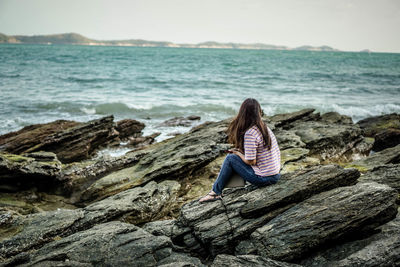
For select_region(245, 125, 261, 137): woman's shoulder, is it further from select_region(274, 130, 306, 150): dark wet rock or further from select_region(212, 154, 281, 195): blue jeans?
select_region(274, 130, 306, 150): dark wet rock

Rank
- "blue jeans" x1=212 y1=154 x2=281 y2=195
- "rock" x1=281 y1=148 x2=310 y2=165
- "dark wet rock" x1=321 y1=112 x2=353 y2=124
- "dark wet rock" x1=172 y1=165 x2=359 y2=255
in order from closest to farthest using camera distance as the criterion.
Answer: "dark wet rock" x1=172 y1=165 x2=359 y2=255 → "blue jeans" x1=212 y1=154 x2=281 y2=195 → "rock" x1=281 y1=148 x2=310 y2=165 → "dark wet rock" x1=321 y1=112 x2=353 y2=124

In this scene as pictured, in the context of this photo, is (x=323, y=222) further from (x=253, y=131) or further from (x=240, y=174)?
(x=253, y=131)

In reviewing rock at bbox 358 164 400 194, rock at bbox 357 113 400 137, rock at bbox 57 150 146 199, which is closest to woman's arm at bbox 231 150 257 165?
rock at bbox 358 164 400 194

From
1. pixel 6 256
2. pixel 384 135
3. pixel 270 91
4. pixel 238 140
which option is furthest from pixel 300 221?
pixel 270 91

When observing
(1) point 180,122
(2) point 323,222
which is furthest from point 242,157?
(1) point 180,122

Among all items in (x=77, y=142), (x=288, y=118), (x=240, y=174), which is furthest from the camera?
(x=288, y=118)

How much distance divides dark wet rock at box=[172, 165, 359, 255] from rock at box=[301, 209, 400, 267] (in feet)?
3.60

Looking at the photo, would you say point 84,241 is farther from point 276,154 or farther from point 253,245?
point 276,154

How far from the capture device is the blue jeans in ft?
19.7

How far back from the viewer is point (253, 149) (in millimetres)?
5801

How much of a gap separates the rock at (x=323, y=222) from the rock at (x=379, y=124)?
44.3 ft

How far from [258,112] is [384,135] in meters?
12.8

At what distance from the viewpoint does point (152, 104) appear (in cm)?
2795

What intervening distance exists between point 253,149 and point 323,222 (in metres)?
1.87
